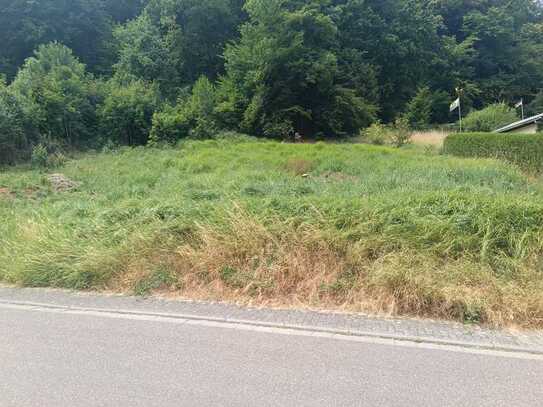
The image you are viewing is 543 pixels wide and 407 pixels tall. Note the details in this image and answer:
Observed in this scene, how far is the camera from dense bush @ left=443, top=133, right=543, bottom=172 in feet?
47.1

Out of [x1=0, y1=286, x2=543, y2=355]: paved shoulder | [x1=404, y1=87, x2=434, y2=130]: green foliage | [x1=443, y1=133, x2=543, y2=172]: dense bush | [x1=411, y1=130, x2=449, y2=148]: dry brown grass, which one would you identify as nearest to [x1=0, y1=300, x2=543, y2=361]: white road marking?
[x1=0, y1=286, x2=543, y2=355]: paved shoulder

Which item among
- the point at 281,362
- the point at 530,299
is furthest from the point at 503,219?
the point at 281,362

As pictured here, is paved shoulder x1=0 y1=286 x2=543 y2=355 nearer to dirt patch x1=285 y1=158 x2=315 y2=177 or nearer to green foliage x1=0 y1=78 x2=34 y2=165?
dirt patch x1=285 y1=158 x2=315 y2=177

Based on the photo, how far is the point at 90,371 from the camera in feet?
9.71

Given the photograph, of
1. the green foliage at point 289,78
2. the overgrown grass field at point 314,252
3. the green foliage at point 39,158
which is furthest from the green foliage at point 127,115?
the overgrown grass field at point 314,252

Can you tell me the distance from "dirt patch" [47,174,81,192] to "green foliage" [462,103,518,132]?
81.0 ft

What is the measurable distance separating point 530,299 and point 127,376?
3.88m

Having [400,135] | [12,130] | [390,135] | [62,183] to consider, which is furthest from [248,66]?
[62,183]

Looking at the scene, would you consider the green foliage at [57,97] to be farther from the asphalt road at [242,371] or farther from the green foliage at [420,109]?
the green foliage at [420,109]

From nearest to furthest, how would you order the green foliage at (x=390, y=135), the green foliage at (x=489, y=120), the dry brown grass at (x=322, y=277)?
the dry brown grass at (x=322, y=277), the green foliage at (x=390, y=135), the green foliage at (x=489, y=120)

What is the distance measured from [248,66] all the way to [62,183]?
15195 millimetres

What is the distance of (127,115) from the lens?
71.8 ft

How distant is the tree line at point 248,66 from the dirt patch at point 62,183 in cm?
675

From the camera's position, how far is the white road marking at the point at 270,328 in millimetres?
3113
